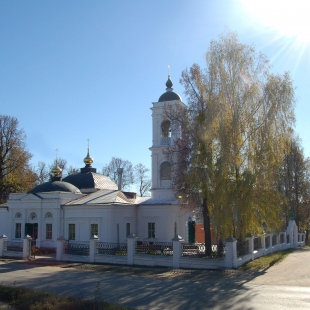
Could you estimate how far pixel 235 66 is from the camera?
20922mm

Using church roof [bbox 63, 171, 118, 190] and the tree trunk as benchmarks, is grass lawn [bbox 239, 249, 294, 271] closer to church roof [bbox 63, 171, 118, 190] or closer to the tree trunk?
the tree trunk

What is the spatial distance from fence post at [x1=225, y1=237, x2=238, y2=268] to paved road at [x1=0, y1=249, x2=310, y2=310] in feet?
2.99

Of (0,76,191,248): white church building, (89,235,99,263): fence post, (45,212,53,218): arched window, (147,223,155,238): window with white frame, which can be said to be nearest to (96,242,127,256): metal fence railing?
(89,235,99,263): fence post

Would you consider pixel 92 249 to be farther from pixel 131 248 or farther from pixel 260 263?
pixel 260 263

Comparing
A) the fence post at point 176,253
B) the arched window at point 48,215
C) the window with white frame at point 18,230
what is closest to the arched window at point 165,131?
the arched window at point 48,215

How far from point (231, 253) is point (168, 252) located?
4504 mm

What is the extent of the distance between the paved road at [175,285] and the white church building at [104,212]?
6.76m

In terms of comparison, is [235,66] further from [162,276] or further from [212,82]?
[162,276]

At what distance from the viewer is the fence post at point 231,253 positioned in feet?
62.2

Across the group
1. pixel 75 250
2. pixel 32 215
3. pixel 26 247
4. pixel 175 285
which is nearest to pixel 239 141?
pixel 175 285

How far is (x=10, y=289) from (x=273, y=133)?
14122mm

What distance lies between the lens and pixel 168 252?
22453 millimetres

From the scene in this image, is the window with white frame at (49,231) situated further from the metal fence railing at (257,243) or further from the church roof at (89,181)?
the metal fence railing at (257,243)

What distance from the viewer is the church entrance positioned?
30.7 m
